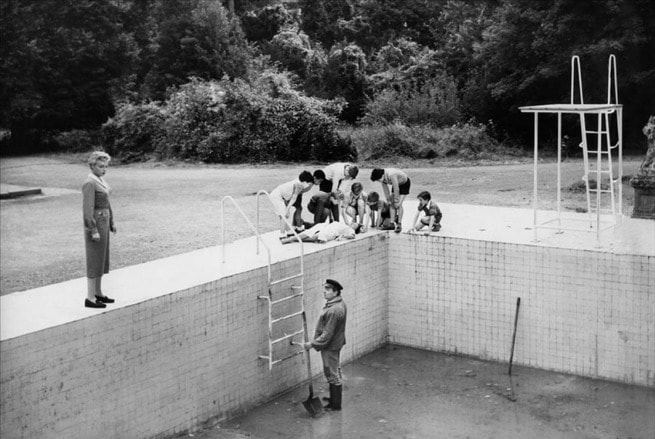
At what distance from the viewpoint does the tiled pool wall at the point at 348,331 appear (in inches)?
273

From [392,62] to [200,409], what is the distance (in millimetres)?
14792

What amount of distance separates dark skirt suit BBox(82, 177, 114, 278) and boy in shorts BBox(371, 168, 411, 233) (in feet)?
14.2

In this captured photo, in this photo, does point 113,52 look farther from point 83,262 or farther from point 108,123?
point 83,262

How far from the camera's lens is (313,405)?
8953mm

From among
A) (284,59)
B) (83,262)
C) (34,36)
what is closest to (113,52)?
(34,36)

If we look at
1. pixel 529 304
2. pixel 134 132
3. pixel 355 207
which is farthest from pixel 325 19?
pixel 529 304

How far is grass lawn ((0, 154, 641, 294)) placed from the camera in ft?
43.7

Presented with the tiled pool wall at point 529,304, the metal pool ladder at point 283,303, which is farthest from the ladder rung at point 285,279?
the tiled pool wall at point 529,304

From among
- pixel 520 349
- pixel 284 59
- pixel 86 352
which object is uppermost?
pixel 284 59

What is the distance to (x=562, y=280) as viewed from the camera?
394 inches

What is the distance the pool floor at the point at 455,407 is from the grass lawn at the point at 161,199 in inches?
95.5

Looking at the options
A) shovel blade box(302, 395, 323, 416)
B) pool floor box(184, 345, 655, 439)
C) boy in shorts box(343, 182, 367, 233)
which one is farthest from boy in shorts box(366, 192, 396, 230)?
shovel blade box(302, 395, 323, 416)

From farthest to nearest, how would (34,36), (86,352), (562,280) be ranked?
(34,36), (562,280), (86,352)

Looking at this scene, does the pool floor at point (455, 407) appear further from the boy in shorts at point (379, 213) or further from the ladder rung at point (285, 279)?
the boy in shorts at point (379, 213)
